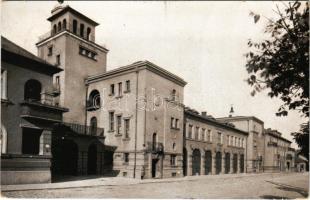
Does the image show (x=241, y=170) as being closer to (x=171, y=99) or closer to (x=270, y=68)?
(x=171, y=99)

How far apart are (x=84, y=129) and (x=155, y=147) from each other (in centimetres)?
710

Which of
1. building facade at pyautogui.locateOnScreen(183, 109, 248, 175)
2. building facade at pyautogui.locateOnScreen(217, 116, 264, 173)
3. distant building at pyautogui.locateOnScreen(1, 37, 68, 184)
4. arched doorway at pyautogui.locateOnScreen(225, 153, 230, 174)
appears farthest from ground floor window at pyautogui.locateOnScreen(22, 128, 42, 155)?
building facade at pyautogui.locateOnScreen(217, 116, 264, 173)

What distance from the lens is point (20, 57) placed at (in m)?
18.8

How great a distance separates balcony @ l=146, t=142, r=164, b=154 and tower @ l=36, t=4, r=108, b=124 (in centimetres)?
885

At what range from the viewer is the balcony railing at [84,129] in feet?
95.1

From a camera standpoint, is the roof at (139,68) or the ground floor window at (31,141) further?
the roof at (139,68)

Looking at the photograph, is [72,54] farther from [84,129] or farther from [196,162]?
[196,162]

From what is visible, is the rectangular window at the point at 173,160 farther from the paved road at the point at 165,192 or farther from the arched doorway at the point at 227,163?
the arched doorway at the point at 227,163

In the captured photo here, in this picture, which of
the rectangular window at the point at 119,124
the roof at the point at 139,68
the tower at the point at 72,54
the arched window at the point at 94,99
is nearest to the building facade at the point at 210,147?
the roof at the point at 139,68

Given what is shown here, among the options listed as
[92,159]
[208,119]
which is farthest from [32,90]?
[208,119]

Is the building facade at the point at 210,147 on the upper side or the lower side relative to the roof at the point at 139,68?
lower

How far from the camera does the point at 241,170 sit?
57.2 meters

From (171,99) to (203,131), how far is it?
12530mm

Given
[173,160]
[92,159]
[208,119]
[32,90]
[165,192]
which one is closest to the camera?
[165,192]
